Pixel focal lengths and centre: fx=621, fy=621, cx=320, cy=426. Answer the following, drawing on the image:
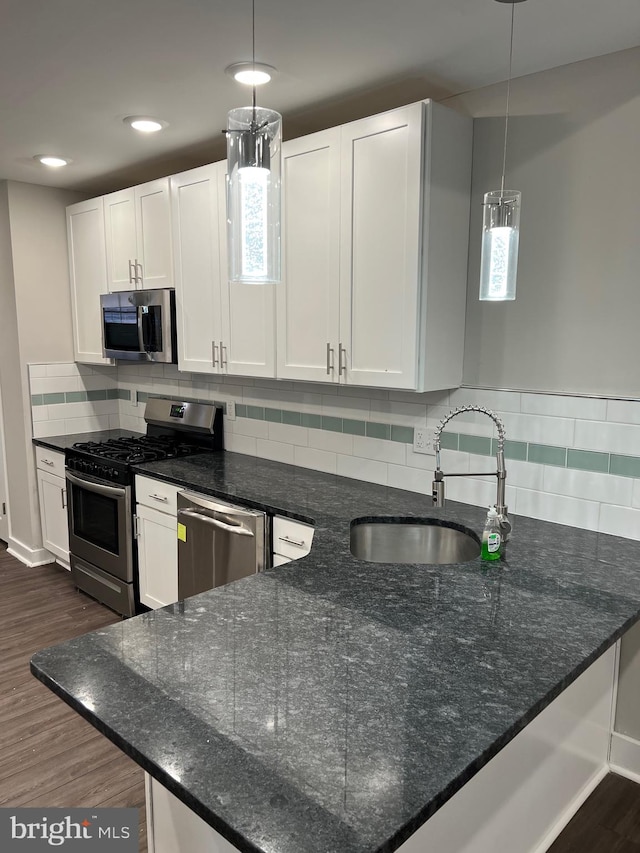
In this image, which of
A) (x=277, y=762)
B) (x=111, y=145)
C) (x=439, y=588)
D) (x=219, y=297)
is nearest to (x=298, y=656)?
(x=277, y=762)

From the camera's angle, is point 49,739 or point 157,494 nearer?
point 49,739

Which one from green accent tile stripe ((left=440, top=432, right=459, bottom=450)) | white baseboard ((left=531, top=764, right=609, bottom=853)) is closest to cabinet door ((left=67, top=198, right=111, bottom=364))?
green accent tile stripe ((left=440, top=432, right=459, bottom=450))

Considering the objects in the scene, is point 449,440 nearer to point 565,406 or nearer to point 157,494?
point 565,406

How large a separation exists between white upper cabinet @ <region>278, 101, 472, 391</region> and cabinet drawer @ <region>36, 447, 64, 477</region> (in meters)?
2.04

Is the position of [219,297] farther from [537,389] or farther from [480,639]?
[480,639]

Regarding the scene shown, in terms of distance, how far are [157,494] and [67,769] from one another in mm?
1242

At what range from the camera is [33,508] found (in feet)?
13.9

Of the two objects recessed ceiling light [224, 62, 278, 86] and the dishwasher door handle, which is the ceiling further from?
the dishwasher door handle

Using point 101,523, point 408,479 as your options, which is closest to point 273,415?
point 408,479

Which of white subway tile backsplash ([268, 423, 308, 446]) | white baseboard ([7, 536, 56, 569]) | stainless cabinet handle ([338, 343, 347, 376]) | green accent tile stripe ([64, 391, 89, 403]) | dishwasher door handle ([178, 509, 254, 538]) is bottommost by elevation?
white baseboard ([7, 536, 56, 569])

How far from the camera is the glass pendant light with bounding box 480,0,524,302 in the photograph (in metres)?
1.63

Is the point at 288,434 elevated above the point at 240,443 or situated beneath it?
elevated above

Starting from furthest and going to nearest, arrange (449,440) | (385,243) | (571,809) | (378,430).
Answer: (378,430) → (449,440) → (385,243) → (571,809)

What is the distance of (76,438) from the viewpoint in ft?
13.6
